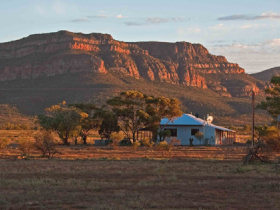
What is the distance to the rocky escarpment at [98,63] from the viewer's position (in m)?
141

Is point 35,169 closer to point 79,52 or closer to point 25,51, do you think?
point 79,52

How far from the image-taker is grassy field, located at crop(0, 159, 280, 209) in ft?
46.3

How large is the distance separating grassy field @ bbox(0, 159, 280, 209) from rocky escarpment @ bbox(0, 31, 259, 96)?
356 feet

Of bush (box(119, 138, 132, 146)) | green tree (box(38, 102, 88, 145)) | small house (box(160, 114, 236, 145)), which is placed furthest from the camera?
small house (box(160, 114, 236, 145))

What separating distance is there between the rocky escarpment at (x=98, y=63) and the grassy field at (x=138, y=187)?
356 feet

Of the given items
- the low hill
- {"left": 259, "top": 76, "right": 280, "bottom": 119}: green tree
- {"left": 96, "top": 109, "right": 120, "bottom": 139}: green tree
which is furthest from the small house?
the low hill

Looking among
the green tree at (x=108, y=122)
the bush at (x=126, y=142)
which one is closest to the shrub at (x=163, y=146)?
the bush at (x=126, y=142)

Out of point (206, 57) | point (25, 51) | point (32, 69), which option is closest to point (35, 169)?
point (32, 69)

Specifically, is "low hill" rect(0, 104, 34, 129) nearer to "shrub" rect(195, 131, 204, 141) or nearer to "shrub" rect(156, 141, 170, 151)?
"shrub" rect(195, 131, 204, 141)

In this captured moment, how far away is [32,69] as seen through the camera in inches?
5669

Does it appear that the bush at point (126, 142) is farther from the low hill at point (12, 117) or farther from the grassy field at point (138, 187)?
the low hill at point (12, 117)

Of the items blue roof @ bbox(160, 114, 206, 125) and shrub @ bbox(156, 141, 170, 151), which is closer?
shrub @ bbox(156, 141, 170, 151)

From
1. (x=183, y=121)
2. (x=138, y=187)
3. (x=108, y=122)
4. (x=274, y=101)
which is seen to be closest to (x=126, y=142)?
(x=108, y=122)

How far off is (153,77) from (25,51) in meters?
40.0
